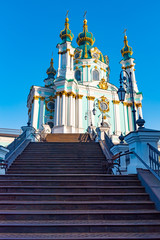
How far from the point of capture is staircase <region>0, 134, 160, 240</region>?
12.4 feet

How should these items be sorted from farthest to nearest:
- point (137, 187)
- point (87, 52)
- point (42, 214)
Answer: point (87, 52) < point (137, 187) < point (42, 214)

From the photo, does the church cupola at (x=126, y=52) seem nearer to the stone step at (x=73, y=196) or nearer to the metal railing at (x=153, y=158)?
the metal railing at (x=153, y=158)

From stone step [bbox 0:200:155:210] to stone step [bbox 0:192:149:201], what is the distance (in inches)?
12.0

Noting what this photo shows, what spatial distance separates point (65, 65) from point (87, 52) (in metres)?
8.80

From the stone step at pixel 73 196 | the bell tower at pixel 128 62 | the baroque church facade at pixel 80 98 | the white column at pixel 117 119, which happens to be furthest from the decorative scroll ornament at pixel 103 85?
the stone step at pixel 73 196

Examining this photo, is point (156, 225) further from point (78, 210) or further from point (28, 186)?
point (28, 186)

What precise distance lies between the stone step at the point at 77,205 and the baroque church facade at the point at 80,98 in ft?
82.6

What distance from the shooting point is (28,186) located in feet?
18.3

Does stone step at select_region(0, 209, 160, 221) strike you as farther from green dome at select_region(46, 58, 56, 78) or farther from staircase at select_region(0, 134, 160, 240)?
green dome at select_region(46, 58, 56, 78)

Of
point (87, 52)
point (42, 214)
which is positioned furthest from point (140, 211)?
point (87, 52)

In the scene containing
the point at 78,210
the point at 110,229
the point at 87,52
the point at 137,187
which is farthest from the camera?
the point at 87,52

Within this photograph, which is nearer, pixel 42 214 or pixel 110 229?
pixel 110 229

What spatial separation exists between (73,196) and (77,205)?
406mm

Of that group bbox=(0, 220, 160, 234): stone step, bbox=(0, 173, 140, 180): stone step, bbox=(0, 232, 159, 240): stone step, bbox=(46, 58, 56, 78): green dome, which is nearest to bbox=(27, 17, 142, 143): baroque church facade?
bbox=(46, 58, 56, 78): green dome
